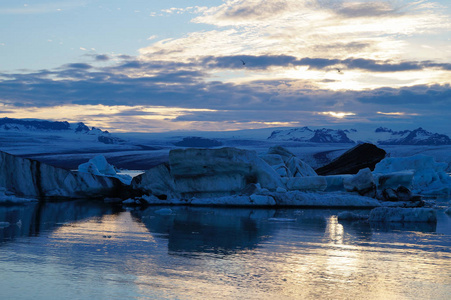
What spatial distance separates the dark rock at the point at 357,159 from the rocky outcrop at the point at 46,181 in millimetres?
15808

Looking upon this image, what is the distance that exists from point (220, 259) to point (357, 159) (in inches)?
1014

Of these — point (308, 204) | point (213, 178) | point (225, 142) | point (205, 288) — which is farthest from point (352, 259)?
point (225, 142)

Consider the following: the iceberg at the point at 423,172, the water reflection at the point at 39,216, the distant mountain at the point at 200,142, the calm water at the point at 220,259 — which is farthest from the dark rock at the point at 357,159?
the distant mountain at the point at 200,142

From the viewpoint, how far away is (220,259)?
23.5 feet

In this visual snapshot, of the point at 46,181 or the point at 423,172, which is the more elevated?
the point at 423,172

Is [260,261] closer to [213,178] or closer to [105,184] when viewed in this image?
[213,178]

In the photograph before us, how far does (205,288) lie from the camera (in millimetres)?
5492

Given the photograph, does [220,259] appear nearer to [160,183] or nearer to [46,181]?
[160,183]

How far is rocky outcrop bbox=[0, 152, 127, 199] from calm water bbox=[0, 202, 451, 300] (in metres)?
5.45

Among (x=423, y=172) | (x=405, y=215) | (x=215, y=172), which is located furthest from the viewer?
(x=423, y=172)

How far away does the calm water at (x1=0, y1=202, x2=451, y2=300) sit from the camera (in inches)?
214

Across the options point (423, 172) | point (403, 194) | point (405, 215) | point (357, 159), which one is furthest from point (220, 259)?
point (357, 159)

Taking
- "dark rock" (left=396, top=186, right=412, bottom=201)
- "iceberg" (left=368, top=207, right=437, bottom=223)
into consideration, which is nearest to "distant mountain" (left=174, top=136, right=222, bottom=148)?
"dark rock" (left=396, top=186, right=412, bottom=201)

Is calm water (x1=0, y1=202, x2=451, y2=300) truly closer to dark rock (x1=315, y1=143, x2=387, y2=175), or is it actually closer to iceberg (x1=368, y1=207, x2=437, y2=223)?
iceberg (x1=368, y1=207, x2=437, y2=223)
